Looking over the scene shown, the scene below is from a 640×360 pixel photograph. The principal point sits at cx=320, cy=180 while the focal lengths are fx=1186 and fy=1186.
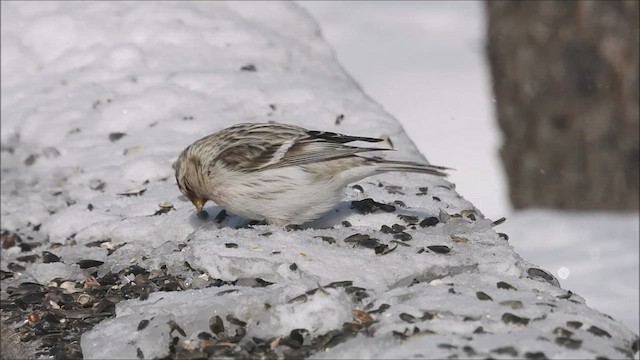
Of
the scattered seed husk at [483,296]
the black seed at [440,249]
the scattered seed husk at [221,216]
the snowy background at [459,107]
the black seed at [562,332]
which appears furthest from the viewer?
the snowy background at [459,107]

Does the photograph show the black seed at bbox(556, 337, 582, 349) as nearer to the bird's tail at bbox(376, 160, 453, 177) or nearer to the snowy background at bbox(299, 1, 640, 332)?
the bird's tail at bbox(376, 160, 453, 177)

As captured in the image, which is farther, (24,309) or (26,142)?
(26,142)

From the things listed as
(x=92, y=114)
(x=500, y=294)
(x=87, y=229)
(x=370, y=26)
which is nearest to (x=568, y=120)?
(x=370, y=26)

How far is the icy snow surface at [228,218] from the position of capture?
144 inches

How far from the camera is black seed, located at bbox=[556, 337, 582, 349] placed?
11.1ft

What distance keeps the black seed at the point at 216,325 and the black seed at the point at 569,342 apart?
1064 millimetres

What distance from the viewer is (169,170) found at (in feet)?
19.9

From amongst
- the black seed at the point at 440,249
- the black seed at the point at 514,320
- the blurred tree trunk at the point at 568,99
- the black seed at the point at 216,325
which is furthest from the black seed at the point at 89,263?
the blurred tree trunk at the point at 568,99

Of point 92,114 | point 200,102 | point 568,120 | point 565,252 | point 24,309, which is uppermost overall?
point 568,120

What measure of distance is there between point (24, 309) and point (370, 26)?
4.71 meters

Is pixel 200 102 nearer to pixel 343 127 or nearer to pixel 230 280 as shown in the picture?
pixel 343 127

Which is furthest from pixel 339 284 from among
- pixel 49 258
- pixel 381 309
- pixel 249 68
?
pixel 249 68

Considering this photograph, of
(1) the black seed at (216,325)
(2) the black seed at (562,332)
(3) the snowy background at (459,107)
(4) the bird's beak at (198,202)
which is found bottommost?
(1) the black seed at (216,325)

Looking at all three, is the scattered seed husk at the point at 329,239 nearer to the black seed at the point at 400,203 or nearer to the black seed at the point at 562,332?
the black seed at the point at 400,203
